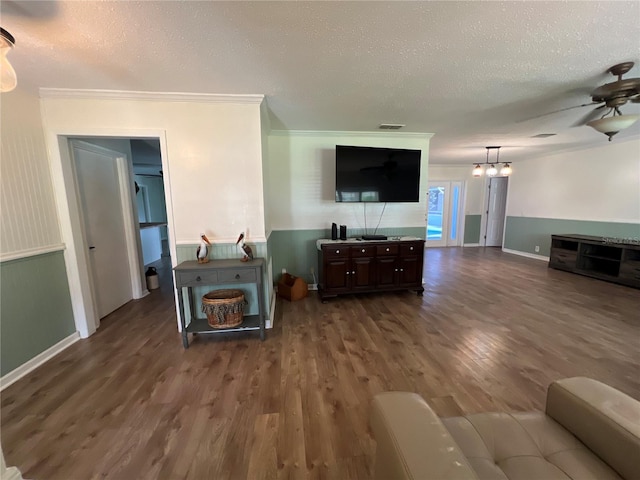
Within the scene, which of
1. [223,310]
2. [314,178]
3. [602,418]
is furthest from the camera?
[314,178]

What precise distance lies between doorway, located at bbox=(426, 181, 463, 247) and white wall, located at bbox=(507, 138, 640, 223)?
4.44 ft

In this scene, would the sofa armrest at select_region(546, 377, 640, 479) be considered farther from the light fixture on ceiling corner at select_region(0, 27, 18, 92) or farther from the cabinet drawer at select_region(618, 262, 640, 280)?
the cabinet drawer at select_region(618, 262, 640, 280)

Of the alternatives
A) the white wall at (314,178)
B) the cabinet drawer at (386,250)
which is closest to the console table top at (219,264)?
the white wall at (314,178)

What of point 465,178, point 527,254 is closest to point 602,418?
point 527,254

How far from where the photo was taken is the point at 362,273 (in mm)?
3693

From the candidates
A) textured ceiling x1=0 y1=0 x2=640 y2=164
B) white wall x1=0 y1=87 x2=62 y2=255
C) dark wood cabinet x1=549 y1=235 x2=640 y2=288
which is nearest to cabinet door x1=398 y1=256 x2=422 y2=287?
textured ceiling x1=0 y1=0 x2=640 y2=164

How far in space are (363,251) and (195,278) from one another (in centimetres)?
216

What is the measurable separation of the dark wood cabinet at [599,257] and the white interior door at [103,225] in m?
7.44

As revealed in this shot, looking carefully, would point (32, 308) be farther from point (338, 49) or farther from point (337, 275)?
point (338, 49)

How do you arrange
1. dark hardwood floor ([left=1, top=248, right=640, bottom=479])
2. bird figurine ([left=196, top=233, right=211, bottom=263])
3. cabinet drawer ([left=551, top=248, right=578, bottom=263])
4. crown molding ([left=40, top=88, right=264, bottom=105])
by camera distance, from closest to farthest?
dark hardwood floor ([left=1, top=248, right=640, bottom=479]) → crown molding ([left=40, top=88, right=264, bottom=105]) → bird figurine ([left=196, top=233, right=211, bottom=263]) → cabinet drawer ([left=551, top=248, right=578, bottom=263])

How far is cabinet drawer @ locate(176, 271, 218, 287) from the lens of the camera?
244cm

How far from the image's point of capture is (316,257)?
165 inches

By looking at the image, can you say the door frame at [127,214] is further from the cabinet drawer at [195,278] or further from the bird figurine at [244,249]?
the bird figurine at [244,249]

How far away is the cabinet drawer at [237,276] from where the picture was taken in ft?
8.17
